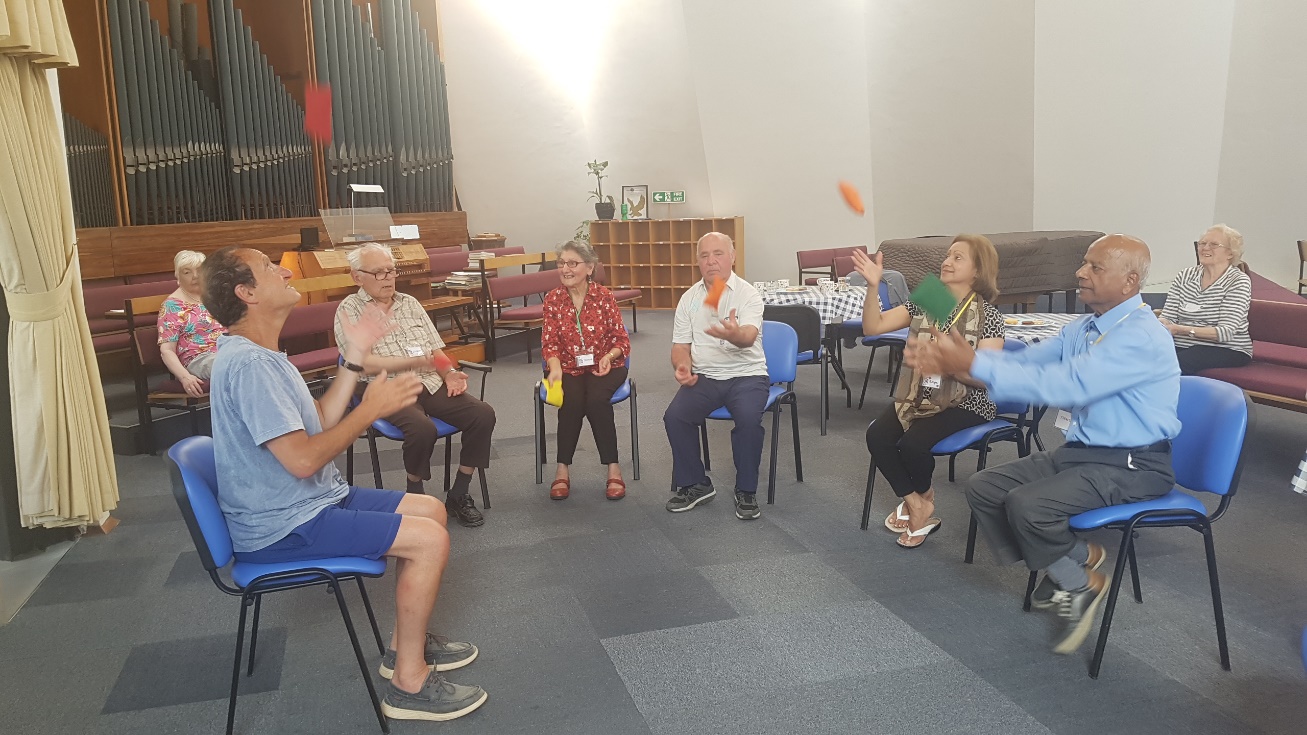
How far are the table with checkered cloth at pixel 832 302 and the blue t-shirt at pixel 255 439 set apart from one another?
3.62m

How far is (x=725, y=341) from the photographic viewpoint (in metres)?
3.76

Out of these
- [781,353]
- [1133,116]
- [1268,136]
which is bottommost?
[781,353]

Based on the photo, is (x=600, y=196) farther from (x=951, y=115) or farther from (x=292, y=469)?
(x=292, y=469)

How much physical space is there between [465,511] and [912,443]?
71.8 inches

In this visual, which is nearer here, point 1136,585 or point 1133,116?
point 1136,585

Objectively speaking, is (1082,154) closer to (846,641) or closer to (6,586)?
(846,641)

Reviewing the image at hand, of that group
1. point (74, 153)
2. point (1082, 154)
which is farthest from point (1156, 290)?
point (74, 153)

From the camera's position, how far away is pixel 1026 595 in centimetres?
270

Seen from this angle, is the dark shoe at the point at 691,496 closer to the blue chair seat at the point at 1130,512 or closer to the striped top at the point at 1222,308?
the blue chair seat at the point at 1130,512

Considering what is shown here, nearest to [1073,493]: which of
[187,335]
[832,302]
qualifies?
[832,302]

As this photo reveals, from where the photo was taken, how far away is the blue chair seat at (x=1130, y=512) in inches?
90.8

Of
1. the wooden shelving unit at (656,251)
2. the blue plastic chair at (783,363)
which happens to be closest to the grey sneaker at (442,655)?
the blue plastic chair at (783,363)

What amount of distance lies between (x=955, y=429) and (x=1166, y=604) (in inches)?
33.4

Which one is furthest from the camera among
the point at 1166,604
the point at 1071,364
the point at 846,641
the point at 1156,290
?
the point at 1156,290
